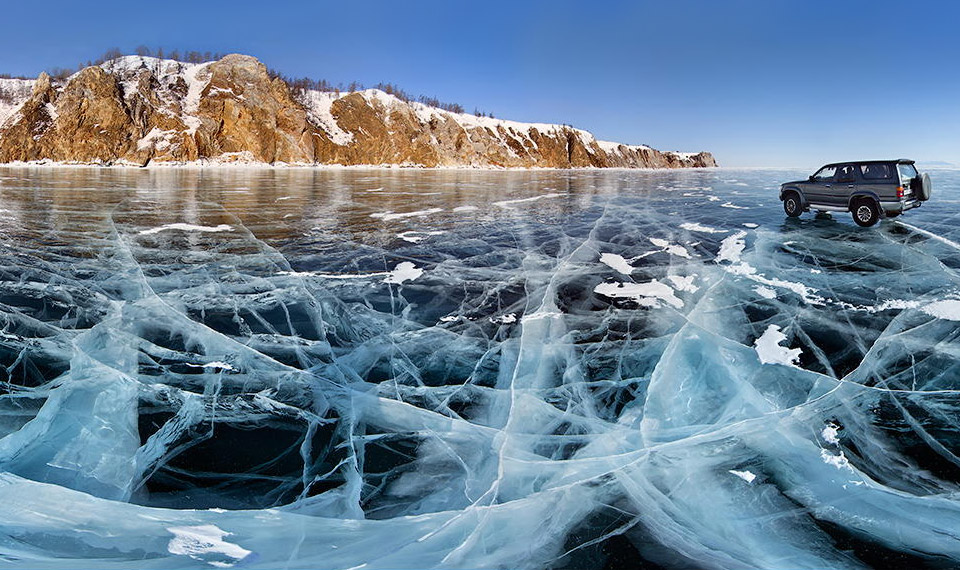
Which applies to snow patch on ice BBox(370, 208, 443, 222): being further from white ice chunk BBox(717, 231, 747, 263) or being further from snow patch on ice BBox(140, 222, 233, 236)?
white ice chunk BBox(717, 231, 747, 263)

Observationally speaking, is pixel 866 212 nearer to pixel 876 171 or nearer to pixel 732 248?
pixel 876 171

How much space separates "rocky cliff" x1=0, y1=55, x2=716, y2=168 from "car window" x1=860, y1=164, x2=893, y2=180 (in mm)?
75112

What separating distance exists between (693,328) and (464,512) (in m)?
3.37

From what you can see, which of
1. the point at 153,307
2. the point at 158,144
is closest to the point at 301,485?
the point at 153,307

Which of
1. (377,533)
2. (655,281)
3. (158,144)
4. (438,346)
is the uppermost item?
(158,144)

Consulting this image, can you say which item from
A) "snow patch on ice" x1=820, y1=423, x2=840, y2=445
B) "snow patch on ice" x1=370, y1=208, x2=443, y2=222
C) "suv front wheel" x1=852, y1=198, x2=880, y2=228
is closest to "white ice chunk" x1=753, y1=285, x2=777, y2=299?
"snow patch on ice" x1=820, y1=423, x2=840, y2=445

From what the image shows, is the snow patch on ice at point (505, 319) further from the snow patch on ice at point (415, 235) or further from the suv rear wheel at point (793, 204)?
the suv rear wheel at point (793, 204)

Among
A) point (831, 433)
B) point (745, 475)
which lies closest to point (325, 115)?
point (831, 433)

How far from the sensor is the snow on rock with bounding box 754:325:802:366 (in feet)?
13.5

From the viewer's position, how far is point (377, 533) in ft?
7.68

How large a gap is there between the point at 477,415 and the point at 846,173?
12087 mm

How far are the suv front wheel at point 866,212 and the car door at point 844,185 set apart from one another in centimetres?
28

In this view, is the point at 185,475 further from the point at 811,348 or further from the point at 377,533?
the point at 811,348

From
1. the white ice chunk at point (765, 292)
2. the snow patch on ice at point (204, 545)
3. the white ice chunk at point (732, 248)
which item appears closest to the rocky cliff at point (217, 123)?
the white ice chunk at point (732, 248)
